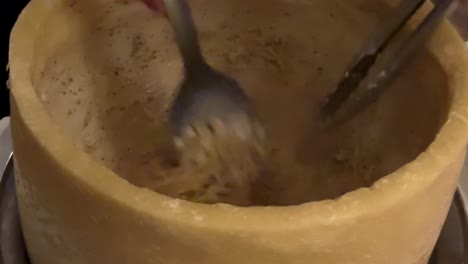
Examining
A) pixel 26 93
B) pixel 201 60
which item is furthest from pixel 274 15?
pixel 26 93

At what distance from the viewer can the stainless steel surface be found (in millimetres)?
454

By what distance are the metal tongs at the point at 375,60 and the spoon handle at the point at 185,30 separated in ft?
0.28

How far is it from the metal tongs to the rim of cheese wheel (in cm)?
5

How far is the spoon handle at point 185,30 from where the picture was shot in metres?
0.45

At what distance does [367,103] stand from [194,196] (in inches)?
4.7

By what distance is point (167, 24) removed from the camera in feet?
1.73

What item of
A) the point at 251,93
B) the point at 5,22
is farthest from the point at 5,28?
the point at 251,93

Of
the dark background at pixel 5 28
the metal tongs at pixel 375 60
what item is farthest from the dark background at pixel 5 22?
the metal tongs at pixel 375 60

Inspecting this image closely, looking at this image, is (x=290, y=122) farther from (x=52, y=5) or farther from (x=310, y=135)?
(x=52, y=5)

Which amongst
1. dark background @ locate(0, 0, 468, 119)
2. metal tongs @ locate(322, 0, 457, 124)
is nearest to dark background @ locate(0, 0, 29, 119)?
dark background @ locate(0, 0, 468, 119)

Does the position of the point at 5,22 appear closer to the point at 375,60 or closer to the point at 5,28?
the point at 5,28

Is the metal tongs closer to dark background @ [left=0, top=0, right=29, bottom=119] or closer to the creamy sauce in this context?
the creamy sauce

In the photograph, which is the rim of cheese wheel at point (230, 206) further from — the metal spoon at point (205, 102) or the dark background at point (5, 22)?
the dark background at point (5, 22)

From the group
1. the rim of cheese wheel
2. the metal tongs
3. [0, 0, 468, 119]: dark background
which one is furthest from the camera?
[0, 0, 468, 119]: dark background
